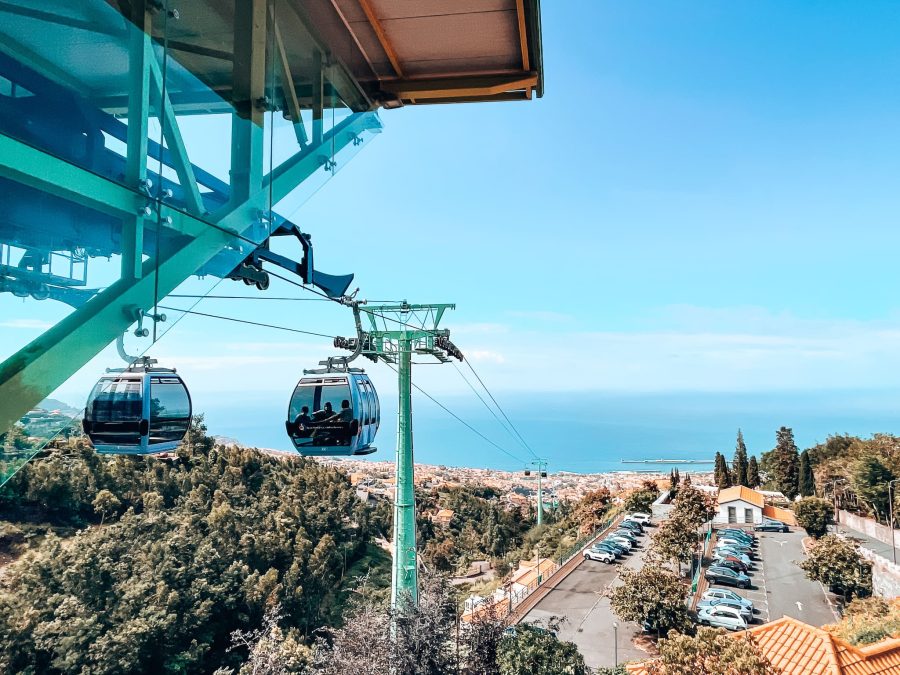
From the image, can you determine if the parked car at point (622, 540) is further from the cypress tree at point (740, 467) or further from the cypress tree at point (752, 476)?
the cypress tree at point (752, 476)

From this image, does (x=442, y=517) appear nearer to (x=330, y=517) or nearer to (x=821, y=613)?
(x=330, y=517)

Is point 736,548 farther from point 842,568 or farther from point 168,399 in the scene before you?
point 168,399

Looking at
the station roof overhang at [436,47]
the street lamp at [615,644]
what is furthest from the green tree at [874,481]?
the station roof overhang at [436,47]

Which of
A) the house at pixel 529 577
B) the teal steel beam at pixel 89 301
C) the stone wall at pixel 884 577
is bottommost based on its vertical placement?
the house at pixel 529 577

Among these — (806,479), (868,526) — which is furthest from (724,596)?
(806,479)

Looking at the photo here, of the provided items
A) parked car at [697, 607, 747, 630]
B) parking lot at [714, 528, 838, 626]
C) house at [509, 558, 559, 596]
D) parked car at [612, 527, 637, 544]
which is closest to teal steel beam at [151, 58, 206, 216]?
parked car at [697, 607, 747, 630]

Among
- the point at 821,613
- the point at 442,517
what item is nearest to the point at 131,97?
the point at 821,613
